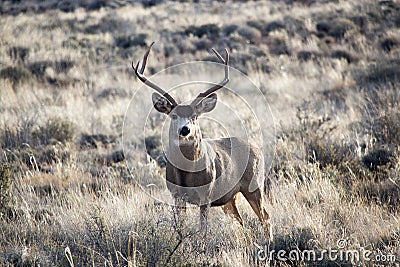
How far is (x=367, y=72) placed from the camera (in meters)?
14.6

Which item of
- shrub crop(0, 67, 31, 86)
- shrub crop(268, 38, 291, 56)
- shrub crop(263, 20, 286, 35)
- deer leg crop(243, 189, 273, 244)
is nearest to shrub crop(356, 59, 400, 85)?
shrub crop(268, 38, 291, 56)

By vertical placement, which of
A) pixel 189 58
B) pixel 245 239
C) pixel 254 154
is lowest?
pixel 189 58

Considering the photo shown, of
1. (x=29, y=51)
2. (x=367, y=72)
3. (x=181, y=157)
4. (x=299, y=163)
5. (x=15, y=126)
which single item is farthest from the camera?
(x=29, y=51)

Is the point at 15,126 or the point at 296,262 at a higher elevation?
the point at 296,262

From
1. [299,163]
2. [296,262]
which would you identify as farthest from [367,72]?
[296,262]

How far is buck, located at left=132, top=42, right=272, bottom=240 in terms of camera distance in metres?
5.63

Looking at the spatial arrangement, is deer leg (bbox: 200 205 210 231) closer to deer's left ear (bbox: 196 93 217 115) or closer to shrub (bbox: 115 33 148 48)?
deer's left ear (bbox: 196 93 217 115)

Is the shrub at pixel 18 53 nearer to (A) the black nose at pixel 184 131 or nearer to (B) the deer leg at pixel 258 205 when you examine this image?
(B) the deer leg at pixel 258 205

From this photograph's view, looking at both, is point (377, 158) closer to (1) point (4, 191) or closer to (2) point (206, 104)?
(2) point (206, 104)

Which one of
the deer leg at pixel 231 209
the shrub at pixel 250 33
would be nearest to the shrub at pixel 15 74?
the shrub at pixel 250 33

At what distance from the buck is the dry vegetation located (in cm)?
29

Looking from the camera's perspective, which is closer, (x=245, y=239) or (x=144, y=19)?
(x=245, y=239)

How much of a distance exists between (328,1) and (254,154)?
25690mm

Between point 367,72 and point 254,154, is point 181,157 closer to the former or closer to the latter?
point 254,154
